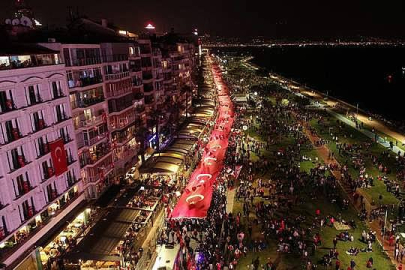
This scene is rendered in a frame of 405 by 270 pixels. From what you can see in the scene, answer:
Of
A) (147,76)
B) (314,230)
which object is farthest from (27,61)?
(147,76)

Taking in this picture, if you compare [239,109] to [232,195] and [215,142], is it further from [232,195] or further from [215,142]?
[232,195]

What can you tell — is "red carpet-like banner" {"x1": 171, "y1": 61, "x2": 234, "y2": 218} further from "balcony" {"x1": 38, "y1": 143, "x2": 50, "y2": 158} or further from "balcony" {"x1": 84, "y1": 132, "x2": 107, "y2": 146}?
"balcony" {"x1": 38, "y1": 143, "x2": 50, "y2": 158}

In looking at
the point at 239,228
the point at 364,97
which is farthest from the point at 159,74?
the point at 364,97

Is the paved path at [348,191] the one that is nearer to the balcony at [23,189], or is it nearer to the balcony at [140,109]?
the balcony at [140,109]

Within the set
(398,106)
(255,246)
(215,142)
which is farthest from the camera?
(398,106)

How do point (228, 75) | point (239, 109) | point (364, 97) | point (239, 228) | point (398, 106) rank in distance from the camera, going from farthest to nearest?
1. point (228, 75)
2. point (364, 97)
3. point (398, 106)
4. point (239, 109)
5. point (239, 228)

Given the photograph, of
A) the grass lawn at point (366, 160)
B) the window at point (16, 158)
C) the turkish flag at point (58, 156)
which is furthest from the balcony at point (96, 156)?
the grass lawn at point (366, 160)

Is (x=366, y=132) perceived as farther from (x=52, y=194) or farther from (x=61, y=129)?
(x=52, y=194)
